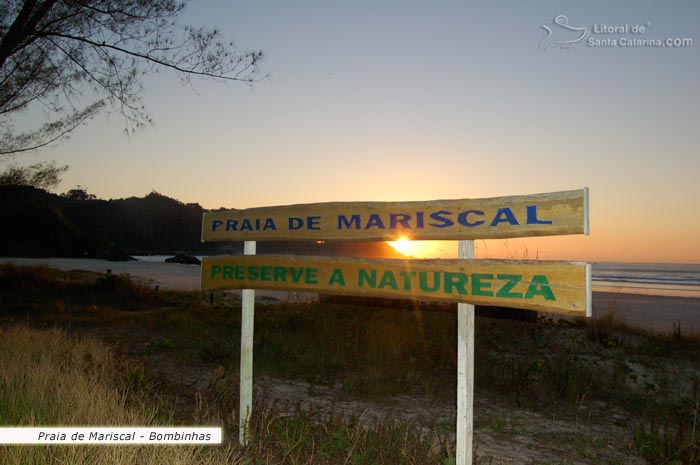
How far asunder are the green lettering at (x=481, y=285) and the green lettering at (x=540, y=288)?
27cm

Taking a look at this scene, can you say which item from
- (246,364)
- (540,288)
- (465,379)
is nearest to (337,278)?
(465,379)

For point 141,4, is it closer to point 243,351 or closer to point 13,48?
point 13,48

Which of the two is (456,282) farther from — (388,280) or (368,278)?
(368,278)

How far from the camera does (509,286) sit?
3621 mm

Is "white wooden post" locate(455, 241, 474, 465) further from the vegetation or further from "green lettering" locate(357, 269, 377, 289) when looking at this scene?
"green lettering" locate(357, 269, 377, 289)

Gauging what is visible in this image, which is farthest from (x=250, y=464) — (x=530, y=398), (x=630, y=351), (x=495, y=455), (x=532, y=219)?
(x=630, y=351)

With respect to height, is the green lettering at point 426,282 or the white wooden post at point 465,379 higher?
the green lettering at point 426,282

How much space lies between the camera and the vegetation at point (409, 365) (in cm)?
461

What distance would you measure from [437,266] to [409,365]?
178 inches

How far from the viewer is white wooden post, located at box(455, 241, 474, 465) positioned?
3842 mm

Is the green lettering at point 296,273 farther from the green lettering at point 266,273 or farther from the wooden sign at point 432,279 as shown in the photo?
the green lettering at point 266,273

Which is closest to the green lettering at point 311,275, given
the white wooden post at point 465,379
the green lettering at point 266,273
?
the green lettering at point 266,273

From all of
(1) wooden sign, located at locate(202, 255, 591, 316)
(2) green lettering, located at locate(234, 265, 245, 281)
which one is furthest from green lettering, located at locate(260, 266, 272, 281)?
(2) green lettering, located at locate(234, 265, 245, 281)

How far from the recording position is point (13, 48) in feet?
29.3
